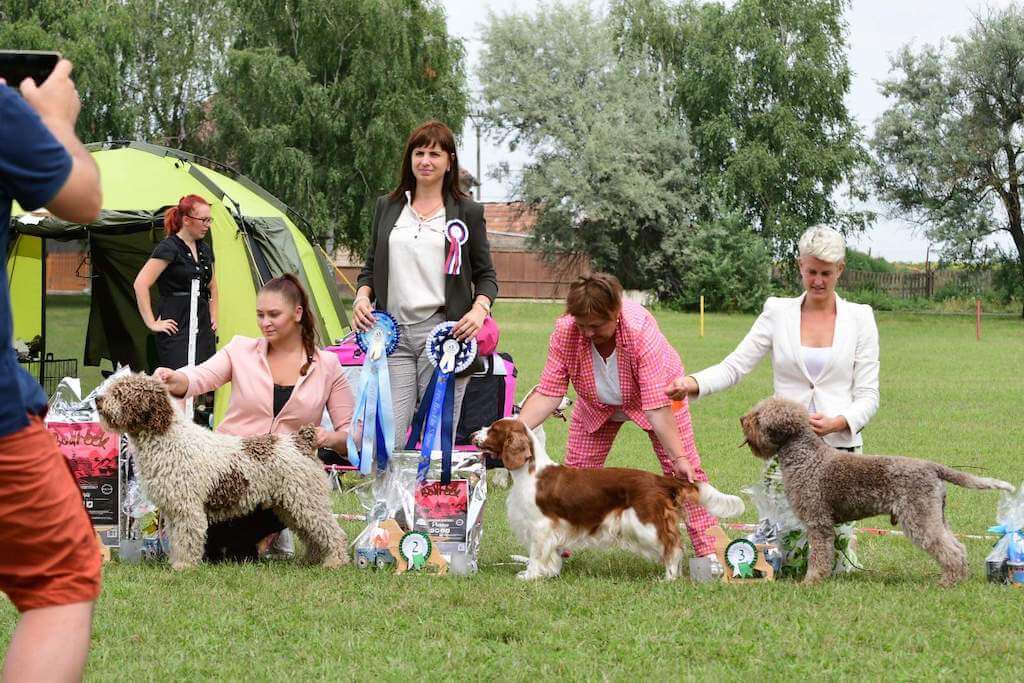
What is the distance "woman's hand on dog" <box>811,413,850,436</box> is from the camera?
15.3 ft

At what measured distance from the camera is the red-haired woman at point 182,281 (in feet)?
24.7

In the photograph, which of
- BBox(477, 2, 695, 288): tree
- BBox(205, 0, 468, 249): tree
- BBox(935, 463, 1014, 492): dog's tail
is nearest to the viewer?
BBox(935, 463, 1014, 492): dog's tail

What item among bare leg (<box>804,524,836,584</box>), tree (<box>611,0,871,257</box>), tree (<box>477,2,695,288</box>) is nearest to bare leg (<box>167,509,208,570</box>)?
bare leg (<box>804,524,836,584</box>)

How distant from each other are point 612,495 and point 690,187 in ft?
116

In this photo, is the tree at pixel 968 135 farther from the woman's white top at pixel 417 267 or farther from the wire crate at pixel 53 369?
the woman's white top at pixel 417 267

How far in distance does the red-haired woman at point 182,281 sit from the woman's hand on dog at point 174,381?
103 inches

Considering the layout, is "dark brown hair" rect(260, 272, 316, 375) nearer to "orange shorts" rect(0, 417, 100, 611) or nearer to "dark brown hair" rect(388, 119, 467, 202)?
"dark brown hair" rect(388, 119, 467, 202)

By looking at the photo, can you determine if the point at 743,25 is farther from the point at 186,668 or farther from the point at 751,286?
the point at 186,668

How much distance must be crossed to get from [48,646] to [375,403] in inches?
113

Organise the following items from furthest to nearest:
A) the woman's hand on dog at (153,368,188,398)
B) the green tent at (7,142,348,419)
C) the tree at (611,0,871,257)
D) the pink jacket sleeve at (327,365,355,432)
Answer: the tree at (611,0,871,257), the green tent at (7,142,348,419), the pink jacket sleeve at (327,365,355,432), the woman's hand on dog at (153,368,188,398)

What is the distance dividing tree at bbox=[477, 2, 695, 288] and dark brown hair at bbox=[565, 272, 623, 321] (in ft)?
108

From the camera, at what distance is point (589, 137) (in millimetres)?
38438

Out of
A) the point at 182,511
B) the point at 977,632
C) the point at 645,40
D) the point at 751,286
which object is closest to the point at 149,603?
the point at 182,511

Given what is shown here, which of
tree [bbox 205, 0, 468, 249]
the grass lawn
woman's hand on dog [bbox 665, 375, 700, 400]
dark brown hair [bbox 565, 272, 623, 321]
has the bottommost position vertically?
the grass lawn
